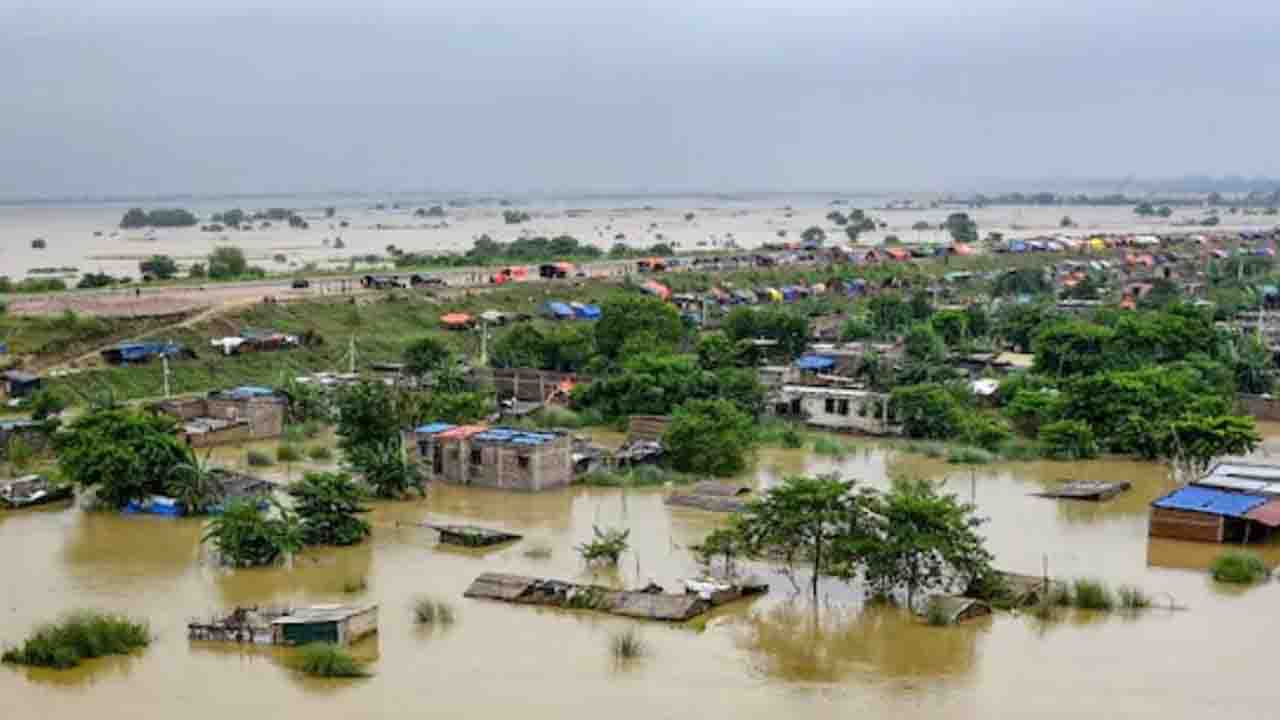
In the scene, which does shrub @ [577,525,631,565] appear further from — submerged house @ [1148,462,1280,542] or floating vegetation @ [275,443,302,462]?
floating vegetation @ [275,443,302,462]

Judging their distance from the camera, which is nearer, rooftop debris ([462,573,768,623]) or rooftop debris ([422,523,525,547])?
rooftop debris ([462,573,768,623])

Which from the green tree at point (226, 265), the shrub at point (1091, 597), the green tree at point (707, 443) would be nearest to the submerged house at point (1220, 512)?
the shrub at point (1091, 597)

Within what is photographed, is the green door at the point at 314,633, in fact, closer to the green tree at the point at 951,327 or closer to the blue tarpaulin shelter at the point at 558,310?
the green tree at the point at 951,327

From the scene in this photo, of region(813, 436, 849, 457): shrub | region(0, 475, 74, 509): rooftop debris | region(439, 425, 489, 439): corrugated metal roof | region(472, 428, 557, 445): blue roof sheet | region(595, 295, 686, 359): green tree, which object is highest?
region(595, 295, 686, 359): green tree

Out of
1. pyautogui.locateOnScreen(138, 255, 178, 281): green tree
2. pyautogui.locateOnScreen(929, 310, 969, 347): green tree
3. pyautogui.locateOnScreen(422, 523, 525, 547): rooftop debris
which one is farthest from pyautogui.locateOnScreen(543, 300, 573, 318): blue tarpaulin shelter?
pyautogui.locateOnScreen(422, 523, 525, 547): rooftop debris

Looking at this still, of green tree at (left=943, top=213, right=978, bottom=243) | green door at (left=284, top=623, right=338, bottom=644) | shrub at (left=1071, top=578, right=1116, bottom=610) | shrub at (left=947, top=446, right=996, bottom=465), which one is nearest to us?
green door at (left=284, top=623, right=338, bottom=644)

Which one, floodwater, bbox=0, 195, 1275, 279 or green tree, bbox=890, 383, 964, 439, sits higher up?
green tree, bbox=890, 383, 964, 439

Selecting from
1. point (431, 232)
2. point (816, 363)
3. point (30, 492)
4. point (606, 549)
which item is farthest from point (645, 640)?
point (431, 232)

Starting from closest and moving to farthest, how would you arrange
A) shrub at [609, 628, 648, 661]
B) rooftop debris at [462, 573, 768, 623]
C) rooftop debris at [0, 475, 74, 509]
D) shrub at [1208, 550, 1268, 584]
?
shrub at [609, 628, 648, 661], rooftop debris at [462, 573, 768, 623], shrub at [1208, 550, 1268, 584], rooftop debris at [0, 475, 74, 509]
